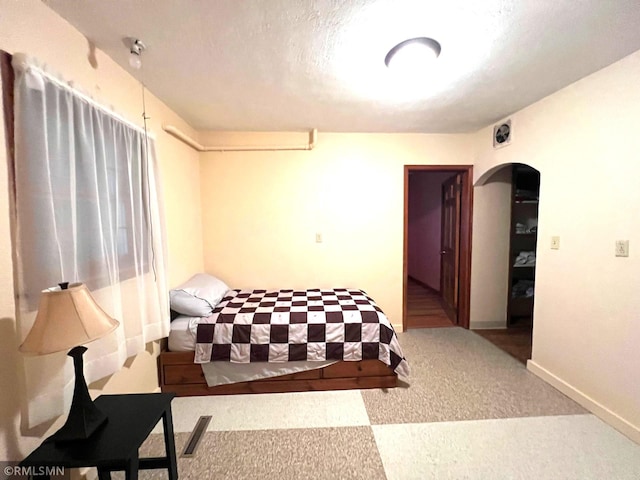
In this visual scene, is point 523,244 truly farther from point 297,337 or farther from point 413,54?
point 297,337

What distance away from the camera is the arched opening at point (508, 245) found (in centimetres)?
320

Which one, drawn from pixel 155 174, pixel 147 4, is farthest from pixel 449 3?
pixel 155 174

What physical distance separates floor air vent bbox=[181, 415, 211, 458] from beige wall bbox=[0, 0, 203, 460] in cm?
52

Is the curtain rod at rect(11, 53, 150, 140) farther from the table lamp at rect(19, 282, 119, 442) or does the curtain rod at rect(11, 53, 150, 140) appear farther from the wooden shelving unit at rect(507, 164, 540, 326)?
the wooden shelving unit at rect(507, 164, 540, 326)

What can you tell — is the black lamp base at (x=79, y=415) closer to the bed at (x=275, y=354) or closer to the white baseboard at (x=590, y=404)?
the bed at (x=275, y=354)

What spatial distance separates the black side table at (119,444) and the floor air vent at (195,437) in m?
0.24

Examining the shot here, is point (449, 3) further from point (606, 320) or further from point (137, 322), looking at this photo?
point (137, 322)

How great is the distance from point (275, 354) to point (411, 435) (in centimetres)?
107

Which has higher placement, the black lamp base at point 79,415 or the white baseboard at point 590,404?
the black lamp base at point 79,415

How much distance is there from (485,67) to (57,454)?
9.60 ft

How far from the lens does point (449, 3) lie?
3.91 ft

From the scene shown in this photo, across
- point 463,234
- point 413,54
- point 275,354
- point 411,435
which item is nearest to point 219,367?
point 275,354

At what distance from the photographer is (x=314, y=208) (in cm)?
314

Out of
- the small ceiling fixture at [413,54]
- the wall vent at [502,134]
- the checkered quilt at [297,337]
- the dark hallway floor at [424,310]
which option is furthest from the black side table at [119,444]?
the wall vent at [502,134]
